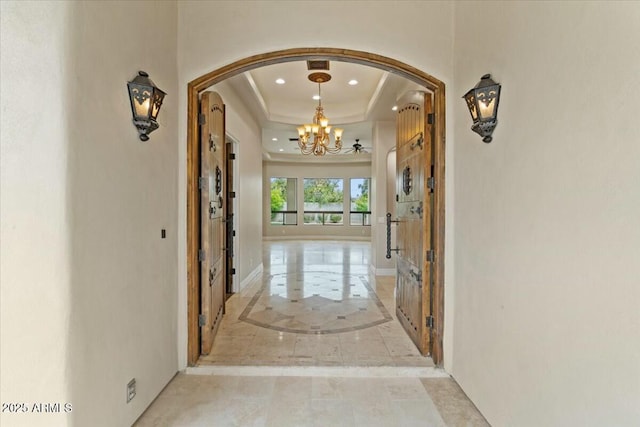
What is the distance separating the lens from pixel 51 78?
61.9 inches

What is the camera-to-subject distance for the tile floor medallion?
4062 millimetres

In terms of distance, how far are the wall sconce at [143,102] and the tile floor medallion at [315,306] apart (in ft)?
8.52

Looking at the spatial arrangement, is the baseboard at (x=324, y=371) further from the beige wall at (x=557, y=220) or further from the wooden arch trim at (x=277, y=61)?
the beige wall at (x=557, y=220)

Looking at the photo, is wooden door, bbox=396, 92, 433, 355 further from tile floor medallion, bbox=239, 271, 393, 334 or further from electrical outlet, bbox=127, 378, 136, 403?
electrical outlet, bbox=127, 378, 136, 403

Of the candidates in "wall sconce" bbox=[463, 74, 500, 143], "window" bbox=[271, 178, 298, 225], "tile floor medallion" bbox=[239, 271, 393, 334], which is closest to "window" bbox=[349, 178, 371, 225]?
"window" bbox=[271, 178, 298, 225]

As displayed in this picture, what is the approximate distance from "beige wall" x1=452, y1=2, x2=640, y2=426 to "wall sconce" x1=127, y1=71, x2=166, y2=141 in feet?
7.26

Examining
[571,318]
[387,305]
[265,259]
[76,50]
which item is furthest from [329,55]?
[265,259]

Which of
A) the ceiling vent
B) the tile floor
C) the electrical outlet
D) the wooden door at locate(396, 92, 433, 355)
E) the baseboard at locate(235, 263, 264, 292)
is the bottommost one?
the tile floor

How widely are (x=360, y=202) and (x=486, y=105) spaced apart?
12773 millimetres

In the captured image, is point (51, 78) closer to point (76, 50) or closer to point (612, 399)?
point (76, 50)

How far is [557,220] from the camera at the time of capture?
1.58 meters

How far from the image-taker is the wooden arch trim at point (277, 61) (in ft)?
9.60

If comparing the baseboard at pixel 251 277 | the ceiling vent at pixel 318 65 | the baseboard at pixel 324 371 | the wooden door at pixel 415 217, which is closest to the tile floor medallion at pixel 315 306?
the baseboard at pixel 251 277

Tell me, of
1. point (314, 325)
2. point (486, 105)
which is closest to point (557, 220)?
point (486, 105)
